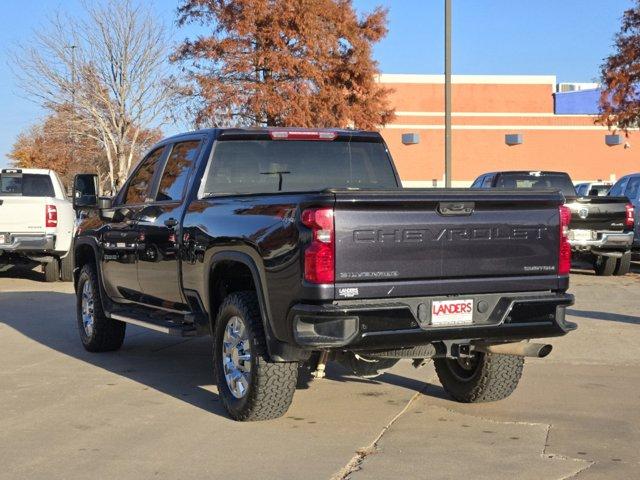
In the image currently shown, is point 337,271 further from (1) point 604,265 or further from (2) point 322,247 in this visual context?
(1) point 604,265

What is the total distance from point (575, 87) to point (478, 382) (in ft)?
171

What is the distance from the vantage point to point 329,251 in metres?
5.47

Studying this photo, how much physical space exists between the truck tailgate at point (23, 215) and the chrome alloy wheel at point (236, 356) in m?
9.92

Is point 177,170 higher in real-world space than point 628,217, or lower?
higher

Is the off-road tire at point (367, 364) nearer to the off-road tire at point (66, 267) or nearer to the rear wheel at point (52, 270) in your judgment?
the off-road tire at point (66, 267)

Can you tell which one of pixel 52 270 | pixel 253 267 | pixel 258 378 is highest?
pixel 253 267

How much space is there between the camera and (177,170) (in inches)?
311

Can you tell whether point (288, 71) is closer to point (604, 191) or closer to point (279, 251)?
point (604, 191)

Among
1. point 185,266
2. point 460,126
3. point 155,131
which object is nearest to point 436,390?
point 185,266

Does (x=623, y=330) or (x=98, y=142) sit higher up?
(x=98, y=142)

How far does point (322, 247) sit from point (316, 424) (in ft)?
5.06

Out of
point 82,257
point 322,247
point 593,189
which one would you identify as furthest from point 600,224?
point 322,247

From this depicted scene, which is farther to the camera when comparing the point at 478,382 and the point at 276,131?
the point at 276,131

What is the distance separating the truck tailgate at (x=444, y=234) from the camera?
5.52 metres
